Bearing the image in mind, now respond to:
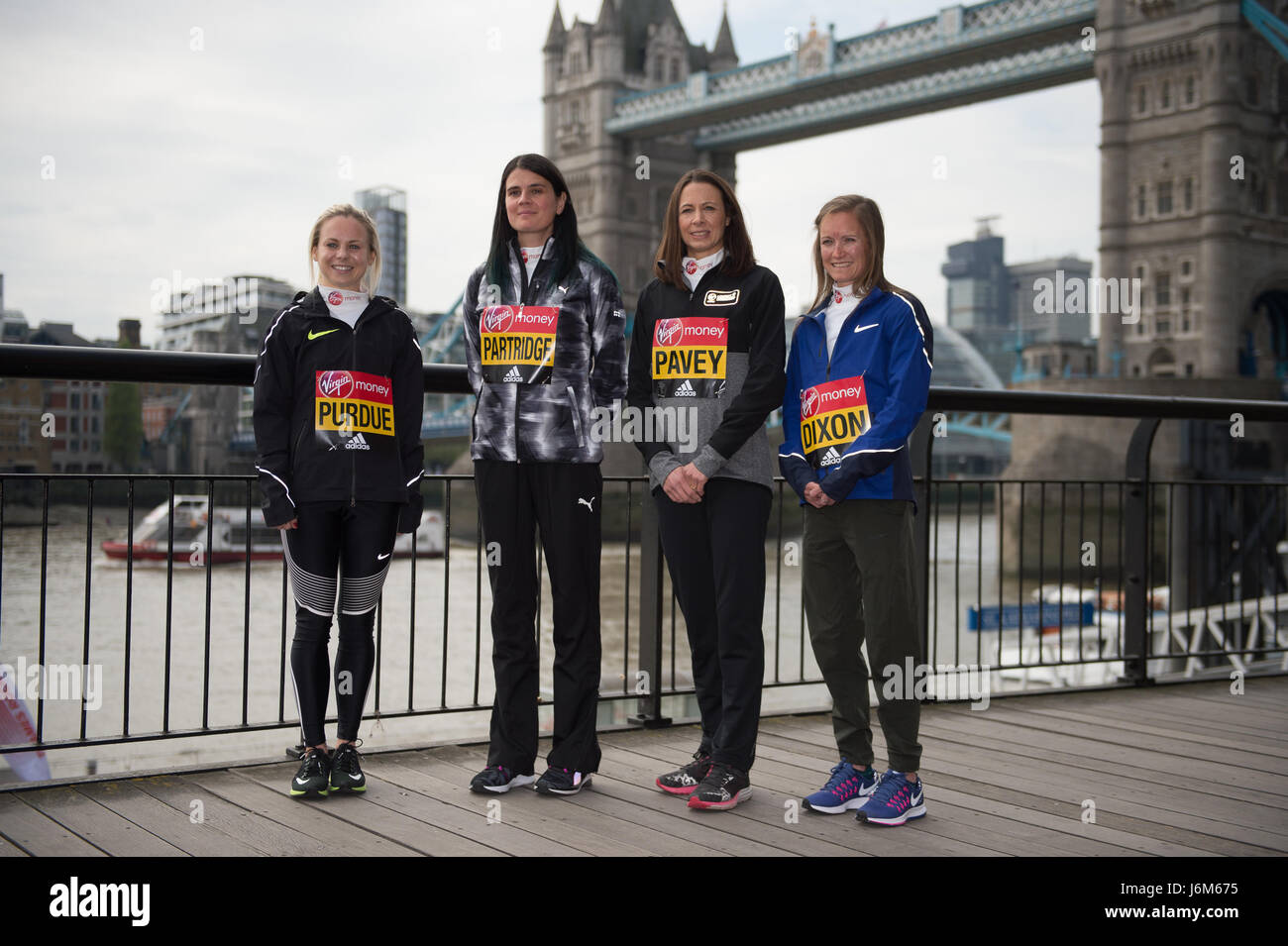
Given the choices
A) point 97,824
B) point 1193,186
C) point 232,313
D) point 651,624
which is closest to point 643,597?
point 651,624

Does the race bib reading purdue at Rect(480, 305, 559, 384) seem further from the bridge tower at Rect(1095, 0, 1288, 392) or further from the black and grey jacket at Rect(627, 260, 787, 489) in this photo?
the bridge tower at Rect(1095, 0, 1288, 392)

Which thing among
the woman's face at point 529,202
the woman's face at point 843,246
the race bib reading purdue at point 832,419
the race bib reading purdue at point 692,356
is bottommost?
the race bib reading purdue at point 832,419

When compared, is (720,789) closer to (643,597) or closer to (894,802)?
(894,802)

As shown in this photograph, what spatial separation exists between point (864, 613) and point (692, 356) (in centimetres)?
77

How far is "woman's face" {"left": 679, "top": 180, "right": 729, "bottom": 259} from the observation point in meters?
2.84

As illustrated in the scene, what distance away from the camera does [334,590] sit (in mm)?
2811

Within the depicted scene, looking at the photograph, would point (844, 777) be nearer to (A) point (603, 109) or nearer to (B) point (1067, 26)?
(B) point (1067, 26)

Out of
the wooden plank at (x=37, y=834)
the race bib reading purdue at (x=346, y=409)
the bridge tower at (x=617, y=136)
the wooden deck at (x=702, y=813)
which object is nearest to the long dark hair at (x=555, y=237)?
the race bib reading purdue at (x=346, y=409)

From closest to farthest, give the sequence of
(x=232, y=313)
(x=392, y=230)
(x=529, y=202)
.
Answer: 1. (x=529, y=202)
2. (x=232, y=313)
3. (x=392, y=230)

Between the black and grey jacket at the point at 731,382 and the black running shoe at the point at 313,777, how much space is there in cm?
106

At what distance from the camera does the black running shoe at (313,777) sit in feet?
9.03

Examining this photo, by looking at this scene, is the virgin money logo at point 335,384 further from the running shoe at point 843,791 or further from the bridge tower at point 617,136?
the bridge tower at point 617,136

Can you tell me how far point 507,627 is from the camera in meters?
2.93
